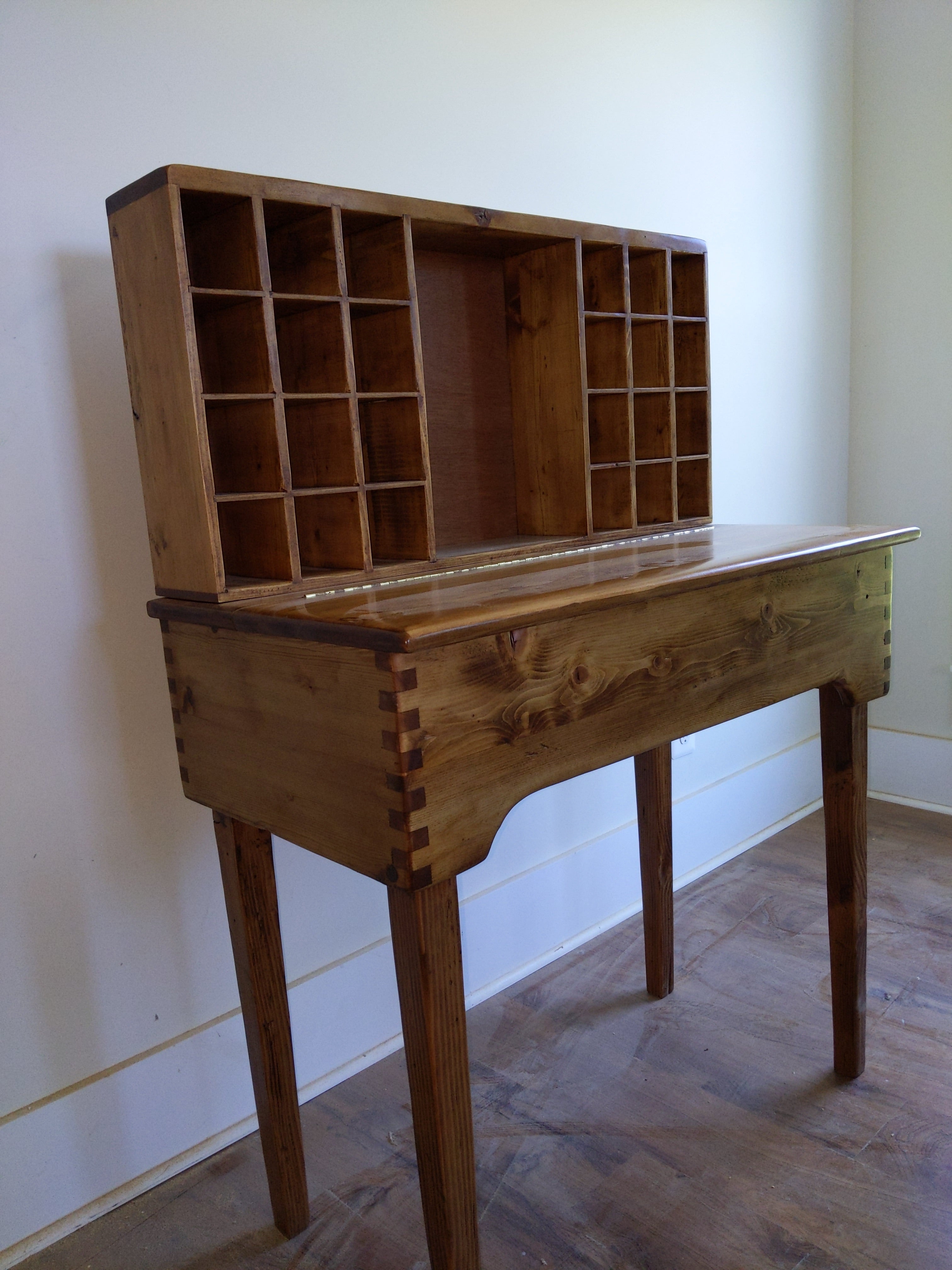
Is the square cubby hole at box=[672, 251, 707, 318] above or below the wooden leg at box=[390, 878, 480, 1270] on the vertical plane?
above

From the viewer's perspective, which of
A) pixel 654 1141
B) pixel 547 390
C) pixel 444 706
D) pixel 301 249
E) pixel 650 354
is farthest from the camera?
pixel 650 354

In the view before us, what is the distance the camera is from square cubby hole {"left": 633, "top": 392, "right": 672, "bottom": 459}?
206 cm

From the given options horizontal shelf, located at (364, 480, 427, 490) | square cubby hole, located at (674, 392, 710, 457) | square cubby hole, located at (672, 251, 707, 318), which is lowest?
horizontal shelf, located at (364, 480, 427, 490)

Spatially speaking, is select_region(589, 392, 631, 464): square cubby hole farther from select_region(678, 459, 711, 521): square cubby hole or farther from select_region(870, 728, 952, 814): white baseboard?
select_region(870, 728, 952, 814): white baseboard

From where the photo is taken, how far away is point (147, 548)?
1.71 m

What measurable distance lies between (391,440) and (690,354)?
0.82 meters

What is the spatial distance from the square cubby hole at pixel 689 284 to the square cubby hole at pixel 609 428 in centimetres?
25

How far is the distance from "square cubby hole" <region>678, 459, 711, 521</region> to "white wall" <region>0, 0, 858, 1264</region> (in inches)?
27.6

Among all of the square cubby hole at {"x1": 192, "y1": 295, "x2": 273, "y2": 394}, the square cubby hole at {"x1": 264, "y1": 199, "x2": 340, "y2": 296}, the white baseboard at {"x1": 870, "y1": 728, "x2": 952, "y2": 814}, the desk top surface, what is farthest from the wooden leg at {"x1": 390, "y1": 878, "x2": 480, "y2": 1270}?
the white baseboard at {"x1": 870, "y1": 728, "x2": 952, "y2": 814}

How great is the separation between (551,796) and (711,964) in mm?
557

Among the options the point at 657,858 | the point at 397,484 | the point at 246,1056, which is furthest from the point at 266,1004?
the point at 657,858

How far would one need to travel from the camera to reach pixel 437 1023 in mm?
1203

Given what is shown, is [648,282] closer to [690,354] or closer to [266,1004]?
[690,354]

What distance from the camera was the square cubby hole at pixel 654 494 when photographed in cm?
210
